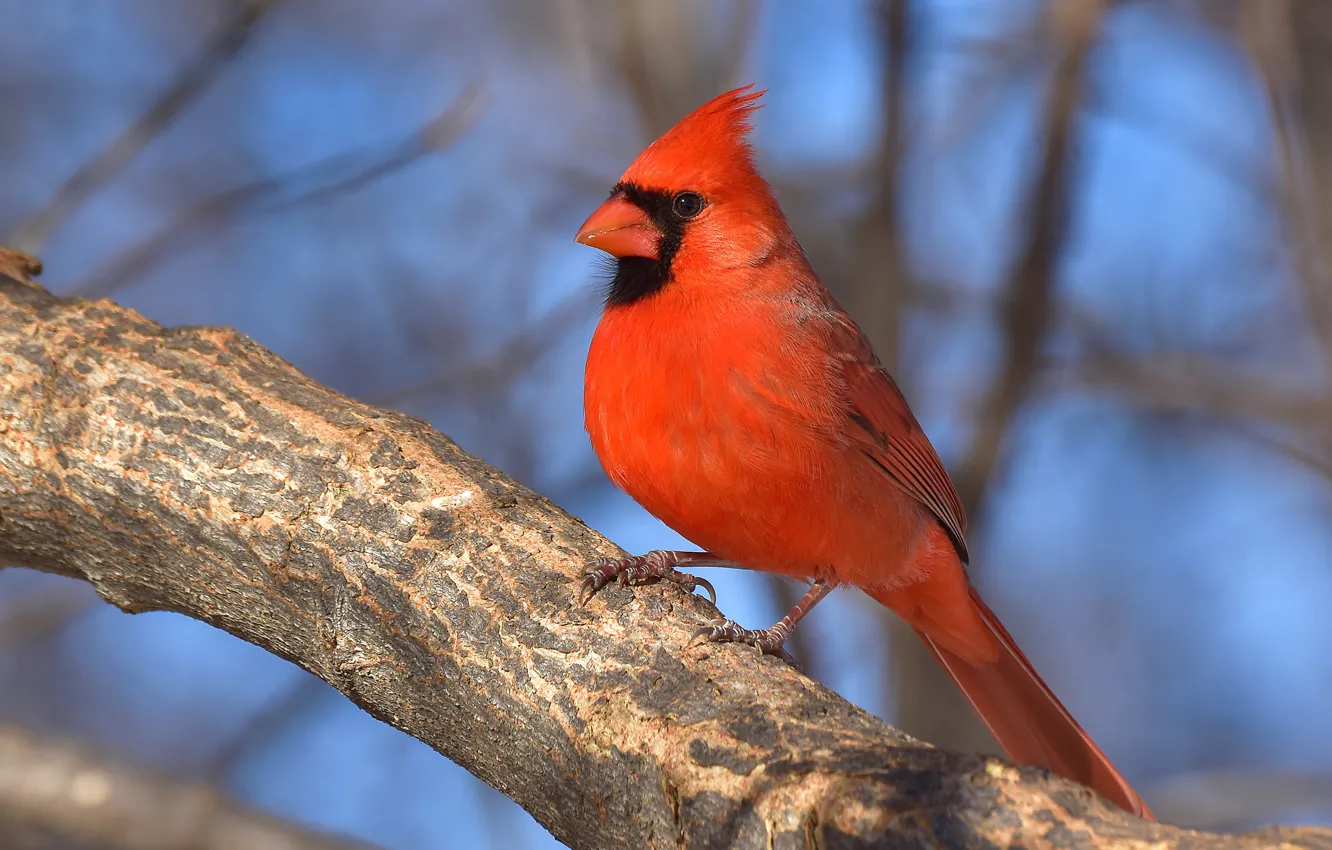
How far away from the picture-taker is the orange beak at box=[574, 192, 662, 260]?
2.85 m

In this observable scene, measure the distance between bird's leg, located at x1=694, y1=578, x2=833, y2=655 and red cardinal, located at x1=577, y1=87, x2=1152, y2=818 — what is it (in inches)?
0.4

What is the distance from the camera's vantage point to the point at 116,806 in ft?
8.34

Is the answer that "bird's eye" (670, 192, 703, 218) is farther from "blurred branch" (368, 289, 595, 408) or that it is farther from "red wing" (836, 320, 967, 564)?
"blurred branch" (368, 289, 595, 408)

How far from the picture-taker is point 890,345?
3.63m

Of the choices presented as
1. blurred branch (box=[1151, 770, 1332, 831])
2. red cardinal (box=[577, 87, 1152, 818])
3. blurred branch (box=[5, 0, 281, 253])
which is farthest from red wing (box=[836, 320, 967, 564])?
blurred branch (box=[5, 0, 281, 253])

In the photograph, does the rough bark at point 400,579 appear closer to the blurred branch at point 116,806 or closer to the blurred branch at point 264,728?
the blurred branch at point 116,806

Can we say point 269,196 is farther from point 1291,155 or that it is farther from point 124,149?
point 1291,155

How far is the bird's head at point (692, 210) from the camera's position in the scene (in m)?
2.84

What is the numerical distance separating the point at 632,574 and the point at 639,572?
31 millimetres

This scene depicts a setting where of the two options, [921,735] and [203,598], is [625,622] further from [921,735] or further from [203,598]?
[921,735]

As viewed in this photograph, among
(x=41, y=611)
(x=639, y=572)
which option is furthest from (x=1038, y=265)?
(x=41, y=611)

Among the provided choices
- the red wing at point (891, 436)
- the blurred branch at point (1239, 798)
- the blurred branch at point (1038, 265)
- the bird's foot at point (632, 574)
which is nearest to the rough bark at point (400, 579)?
the bird's foot at point (632, 574)

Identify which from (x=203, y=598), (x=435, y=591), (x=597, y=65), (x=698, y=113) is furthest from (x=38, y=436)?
(x=597, y=65)

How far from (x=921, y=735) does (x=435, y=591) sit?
70.8 inches
